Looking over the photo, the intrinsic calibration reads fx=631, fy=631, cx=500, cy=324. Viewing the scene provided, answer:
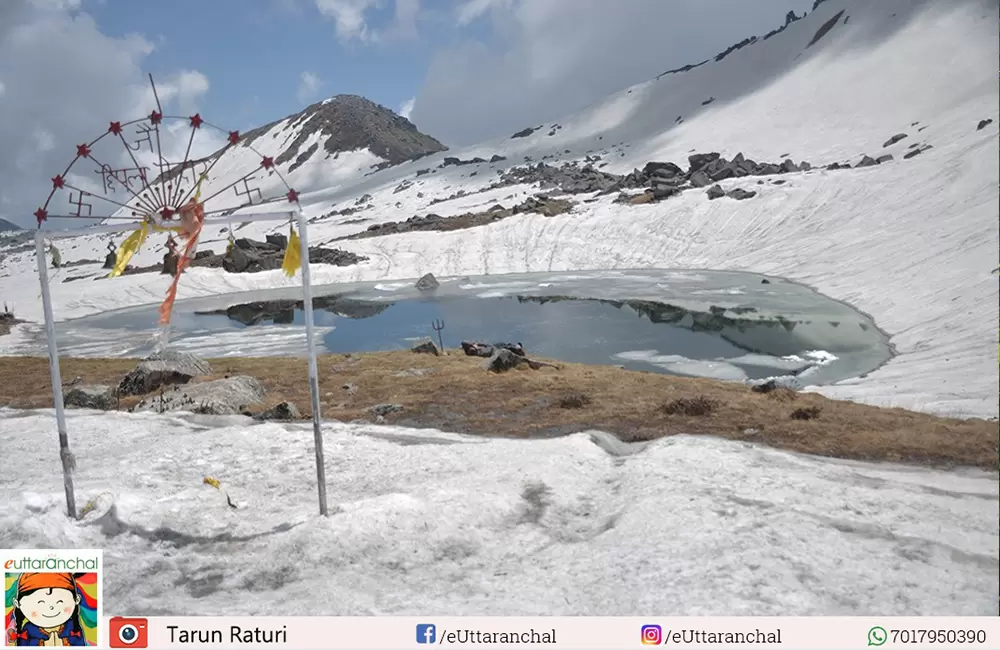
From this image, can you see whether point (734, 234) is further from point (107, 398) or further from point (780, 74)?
point (780, 74)

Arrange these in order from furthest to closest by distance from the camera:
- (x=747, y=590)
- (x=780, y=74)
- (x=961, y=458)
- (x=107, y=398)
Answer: (x=780, y=74) → (x=107, y=398) → (x=961, y=458) → (x=747, y=590)

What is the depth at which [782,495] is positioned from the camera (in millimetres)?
7699

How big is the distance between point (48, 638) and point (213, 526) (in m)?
2.63

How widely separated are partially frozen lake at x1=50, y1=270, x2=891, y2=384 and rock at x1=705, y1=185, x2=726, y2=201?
13569mm

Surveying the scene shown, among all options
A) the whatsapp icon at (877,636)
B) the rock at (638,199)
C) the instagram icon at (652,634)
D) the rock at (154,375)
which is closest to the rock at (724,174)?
the rock at (638,199)

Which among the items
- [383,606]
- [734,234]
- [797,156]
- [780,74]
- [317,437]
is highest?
[780,74]

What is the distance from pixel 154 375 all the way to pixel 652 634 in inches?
641

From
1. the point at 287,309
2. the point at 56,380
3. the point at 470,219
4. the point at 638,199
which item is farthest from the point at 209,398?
the point at 470,219

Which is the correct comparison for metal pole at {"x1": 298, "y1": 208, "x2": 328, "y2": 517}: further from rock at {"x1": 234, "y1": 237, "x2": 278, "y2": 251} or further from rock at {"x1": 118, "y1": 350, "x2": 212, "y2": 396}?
rock at {"x1": 234, "y1": 237, "x2": 278, "y2": 251}

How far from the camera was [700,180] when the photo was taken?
66.2 metres

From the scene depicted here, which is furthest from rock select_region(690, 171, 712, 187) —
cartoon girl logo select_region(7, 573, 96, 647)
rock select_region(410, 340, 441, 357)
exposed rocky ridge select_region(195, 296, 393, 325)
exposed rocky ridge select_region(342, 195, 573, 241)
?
cartoon girl logo select_region(7, 573, 96, 647)

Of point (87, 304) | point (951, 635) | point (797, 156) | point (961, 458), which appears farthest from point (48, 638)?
point (797, 156)

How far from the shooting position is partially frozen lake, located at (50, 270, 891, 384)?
2280 cm

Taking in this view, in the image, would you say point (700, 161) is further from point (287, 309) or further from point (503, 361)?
point (503, 361)
